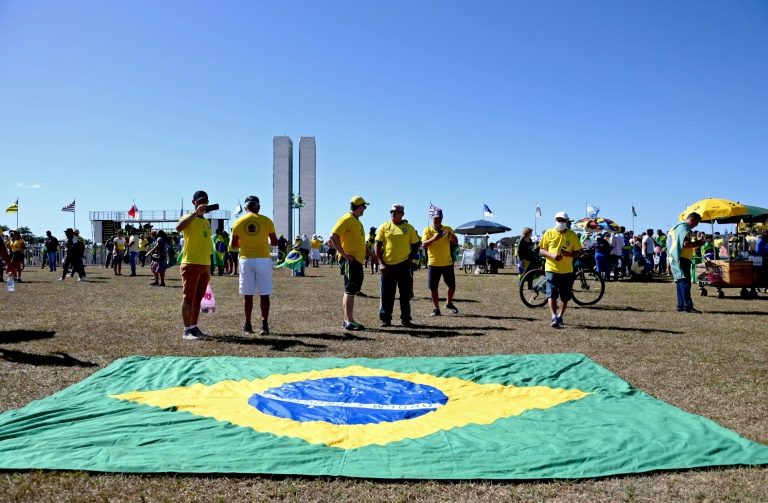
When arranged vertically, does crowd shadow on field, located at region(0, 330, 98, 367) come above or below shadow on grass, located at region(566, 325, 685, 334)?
above

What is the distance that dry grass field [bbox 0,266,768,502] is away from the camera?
2732 mm

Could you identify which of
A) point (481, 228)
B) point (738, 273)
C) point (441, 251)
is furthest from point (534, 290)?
point (481, 228)

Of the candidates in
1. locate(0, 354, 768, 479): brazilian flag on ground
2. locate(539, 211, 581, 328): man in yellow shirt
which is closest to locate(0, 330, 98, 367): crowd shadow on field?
locate(0, 354, 768, 479): brazilian flag on ground

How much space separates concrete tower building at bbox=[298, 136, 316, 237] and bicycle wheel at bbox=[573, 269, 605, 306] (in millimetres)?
73108

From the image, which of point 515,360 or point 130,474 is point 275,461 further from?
point 515,360

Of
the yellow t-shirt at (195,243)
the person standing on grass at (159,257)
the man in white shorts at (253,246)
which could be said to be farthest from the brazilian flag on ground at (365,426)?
the person standing on grass at (159,257)

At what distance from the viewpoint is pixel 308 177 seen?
86.8 meters

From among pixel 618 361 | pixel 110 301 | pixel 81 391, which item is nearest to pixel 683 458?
pixel 618 361

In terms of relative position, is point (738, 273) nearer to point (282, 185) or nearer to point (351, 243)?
point (351, 243)

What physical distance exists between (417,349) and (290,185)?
266 ft

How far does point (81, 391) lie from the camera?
4391 mm

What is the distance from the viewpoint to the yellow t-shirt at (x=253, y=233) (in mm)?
7254

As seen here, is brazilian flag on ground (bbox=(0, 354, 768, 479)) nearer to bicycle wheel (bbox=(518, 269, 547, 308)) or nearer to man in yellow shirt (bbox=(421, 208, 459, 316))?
man in yellow shirt (bbox=(421, 208, 459, 316))

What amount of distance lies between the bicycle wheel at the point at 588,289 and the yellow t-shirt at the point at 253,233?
6986mm
